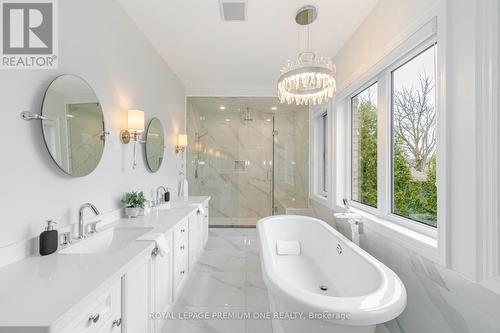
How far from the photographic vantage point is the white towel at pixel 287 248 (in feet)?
8.93

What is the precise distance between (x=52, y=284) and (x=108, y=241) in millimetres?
807

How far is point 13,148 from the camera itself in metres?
1.11

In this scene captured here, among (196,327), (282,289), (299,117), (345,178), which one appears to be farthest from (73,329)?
(299,117)

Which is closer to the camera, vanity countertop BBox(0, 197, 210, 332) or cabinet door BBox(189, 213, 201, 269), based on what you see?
vanity countertop BBox(0, 197, 210, 332)

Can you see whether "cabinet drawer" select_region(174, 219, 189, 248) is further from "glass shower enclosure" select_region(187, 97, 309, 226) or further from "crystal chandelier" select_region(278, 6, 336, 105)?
"glass shower enclosure" select_region(187, 97, 309, 226)

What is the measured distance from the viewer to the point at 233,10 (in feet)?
6.77

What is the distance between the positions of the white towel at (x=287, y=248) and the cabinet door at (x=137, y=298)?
5.25ft

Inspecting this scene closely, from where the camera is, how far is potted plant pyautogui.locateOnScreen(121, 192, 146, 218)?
2008 millimetres

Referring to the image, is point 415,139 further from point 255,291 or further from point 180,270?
point 180,270

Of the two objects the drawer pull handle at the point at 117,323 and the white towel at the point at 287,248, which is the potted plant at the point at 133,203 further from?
the white towel at the point at 287,248

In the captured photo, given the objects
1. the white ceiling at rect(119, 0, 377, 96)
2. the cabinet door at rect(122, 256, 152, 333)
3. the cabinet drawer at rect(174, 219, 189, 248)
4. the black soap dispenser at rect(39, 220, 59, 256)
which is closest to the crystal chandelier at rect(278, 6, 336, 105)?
the white ceiling at rect(119, 0, 377, 96)

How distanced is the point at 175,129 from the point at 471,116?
3413 mm

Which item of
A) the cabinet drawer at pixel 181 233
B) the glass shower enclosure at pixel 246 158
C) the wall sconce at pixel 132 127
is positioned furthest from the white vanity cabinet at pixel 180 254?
the glass shower enclosure at pixel 246 158

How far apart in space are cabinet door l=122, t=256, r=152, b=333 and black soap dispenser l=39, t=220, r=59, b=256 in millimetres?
436
